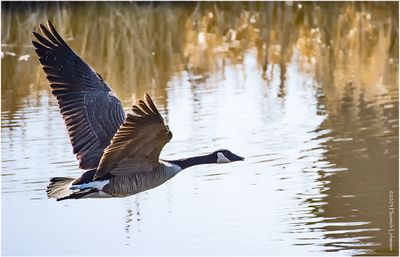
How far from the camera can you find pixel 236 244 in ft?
25.4

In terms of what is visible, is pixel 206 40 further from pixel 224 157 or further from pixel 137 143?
pixel 137 143

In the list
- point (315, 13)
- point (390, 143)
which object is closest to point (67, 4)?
point (315, 13)

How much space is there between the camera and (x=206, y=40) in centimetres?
1669

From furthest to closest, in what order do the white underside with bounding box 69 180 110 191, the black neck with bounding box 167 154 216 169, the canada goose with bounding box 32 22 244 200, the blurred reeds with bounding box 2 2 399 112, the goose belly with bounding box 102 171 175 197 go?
the blurred reeds with bounding box 2 2 399 112 → the black neck with bounding box 167 154 216 169 → the goose belly with bounding box 102 171 175 197 → the white underside with bounding box 69 180 110 191 → the canada goose with bounding box 32 22 244 200

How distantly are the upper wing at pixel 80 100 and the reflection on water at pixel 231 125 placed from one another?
640 mm

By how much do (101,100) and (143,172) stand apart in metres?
0.74

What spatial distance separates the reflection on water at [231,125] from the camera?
8039mm

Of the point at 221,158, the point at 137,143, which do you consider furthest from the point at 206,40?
the point at 137,143

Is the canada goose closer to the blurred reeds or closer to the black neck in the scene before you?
the black neck

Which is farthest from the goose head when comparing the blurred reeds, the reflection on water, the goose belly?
the blurred reeds

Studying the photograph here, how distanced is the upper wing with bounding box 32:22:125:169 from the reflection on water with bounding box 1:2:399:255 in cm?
64

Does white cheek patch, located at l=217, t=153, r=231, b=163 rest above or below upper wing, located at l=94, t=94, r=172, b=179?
below

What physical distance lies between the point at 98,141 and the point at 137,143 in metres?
0.85

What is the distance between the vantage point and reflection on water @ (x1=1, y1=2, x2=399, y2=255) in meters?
8.04
